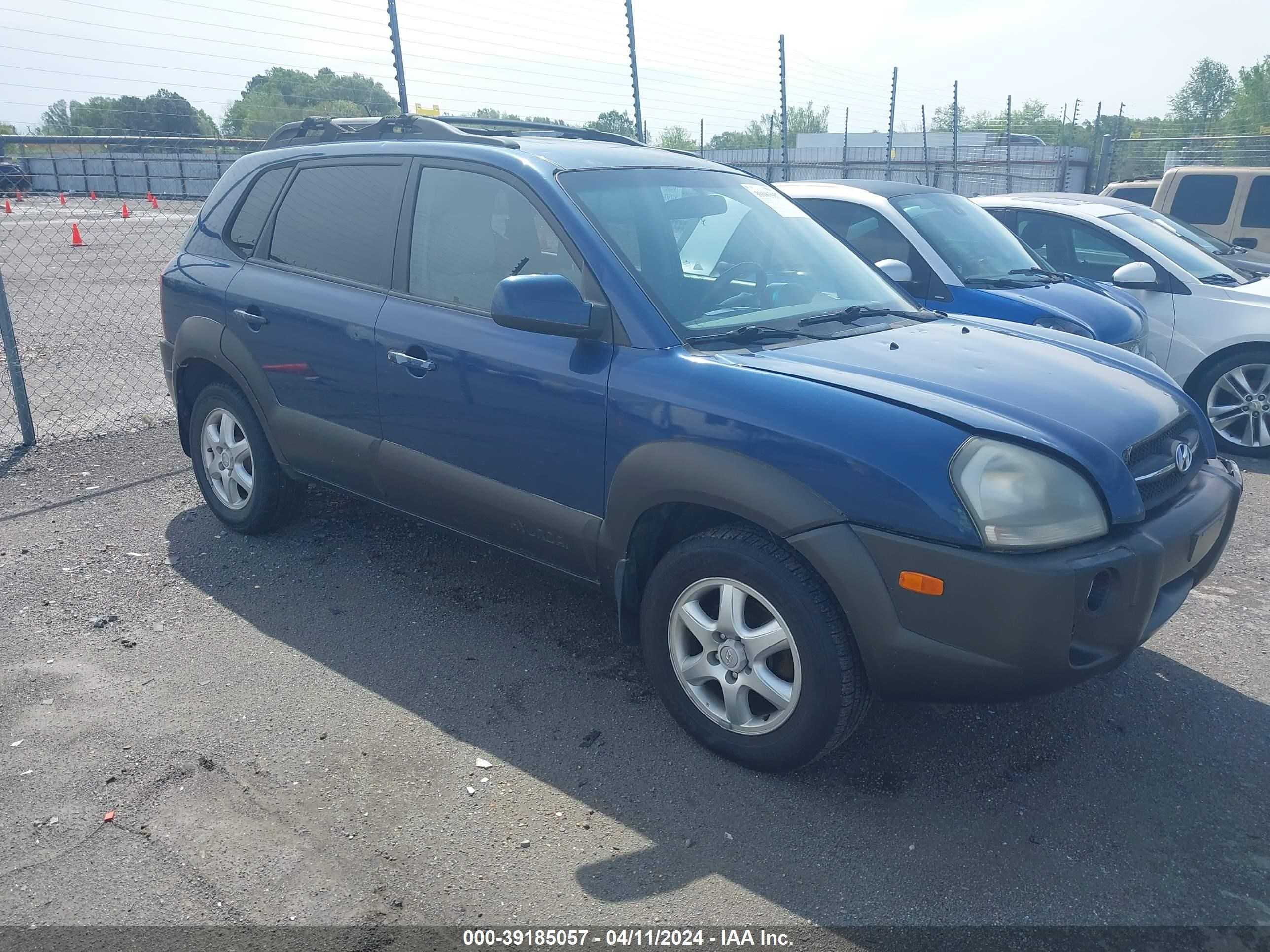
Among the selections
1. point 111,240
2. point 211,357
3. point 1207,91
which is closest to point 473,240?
point 211,357

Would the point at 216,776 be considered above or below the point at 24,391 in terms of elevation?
below

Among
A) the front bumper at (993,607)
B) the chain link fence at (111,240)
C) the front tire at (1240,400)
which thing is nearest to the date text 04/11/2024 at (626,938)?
the front bumper at (993,607)

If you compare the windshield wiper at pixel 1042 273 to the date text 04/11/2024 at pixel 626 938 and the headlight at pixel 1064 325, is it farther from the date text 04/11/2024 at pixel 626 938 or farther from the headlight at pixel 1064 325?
the date text 04/11/2024 at pixel 626 938

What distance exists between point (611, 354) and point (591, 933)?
5.63 feet

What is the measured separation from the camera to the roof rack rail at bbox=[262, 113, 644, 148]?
4246 millimetres

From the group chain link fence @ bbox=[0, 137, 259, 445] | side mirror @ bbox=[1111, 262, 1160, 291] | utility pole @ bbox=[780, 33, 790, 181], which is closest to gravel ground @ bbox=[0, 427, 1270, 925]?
chain link fence @ bbox=[0, 137, 259, 445]

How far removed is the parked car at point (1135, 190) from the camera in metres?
12.7

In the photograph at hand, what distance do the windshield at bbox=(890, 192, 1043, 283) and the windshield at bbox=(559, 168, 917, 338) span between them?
261 centimetres

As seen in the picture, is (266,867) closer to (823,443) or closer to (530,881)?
(530,881)

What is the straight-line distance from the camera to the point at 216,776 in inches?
124

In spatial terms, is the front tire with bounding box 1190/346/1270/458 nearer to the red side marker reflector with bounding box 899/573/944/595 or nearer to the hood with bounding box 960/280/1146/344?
the hood with bounding box 960/280/1146/344

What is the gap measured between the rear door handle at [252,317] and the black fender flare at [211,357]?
13 centimetres

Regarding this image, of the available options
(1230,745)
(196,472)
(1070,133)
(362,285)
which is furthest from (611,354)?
(1070,133)

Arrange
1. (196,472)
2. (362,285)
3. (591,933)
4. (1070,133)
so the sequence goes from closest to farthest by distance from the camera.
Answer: (591,933)
(362,285)
(196,472)
(1070,133)
